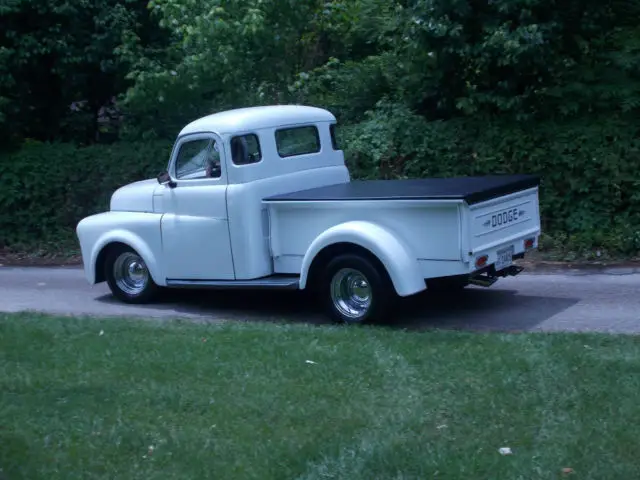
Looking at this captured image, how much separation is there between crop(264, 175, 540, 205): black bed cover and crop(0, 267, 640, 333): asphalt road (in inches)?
47.4

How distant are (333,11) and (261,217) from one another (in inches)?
306

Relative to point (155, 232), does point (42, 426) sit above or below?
below

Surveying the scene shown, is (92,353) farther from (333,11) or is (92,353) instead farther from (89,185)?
(333,11)

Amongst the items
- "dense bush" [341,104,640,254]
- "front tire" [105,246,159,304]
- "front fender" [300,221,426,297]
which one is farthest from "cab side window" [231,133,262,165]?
"dense bush" [341,104,640,254]

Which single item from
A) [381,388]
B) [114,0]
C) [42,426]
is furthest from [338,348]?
[114,0]

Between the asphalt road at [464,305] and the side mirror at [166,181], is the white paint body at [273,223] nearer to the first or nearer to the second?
the side mirror at [166,181]

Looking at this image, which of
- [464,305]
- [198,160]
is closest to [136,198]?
[198,160]

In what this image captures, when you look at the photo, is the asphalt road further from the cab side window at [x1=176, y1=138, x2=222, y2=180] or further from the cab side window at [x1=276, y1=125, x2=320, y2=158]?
the cab side window at [x1=276, y1=125, x2=320, y2=158]

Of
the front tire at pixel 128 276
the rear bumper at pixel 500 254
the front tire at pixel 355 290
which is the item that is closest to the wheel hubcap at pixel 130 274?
the front tire at pixel 128 276

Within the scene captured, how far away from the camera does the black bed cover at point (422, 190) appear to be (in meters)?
9.00

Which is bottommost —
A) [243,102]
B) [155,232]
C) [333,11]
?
[155,232]

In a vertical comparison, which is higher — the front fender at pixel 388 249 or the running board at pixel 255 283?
the front fender at pixel 388 249

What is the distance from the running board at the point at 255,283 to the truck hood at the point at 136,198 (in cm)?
100

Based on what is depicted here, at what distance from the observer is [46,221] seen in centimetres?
1661
